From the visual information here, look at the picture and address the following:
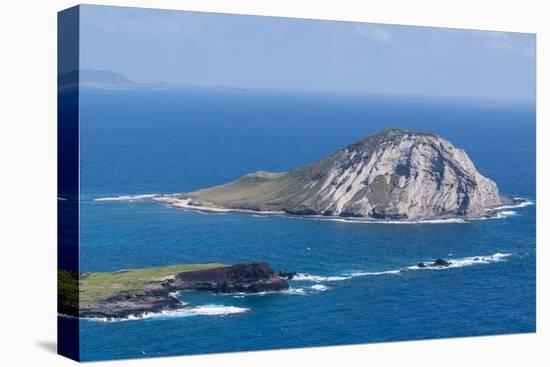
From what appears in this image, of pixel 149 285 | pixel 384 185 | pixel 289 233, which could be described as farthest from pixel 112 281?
pixel 384 185

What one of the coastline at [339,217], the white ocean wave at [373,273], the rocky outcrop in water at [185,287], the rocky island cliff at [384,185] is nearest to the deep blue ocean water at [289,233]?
the white ocean wave at [373,273]

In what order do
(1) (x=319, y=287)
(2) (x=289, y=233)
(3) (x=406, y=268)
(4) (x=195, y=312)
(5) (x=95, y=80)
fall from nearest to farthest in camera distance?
(5) (x=95, y=80) < (4) (x=195, y=312) < (1) (x=319, y=287) < (2) (x=289, y=233) < (3) (x=406, y=268)

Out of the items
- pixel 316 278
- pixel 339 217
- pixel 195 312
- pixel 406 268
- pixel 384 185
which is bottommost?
pixel 195 312

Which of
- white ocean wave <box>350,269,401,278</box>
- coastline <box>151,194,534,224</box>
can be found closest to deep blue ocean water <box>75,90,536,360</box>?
white ocean wave <box>350,269,401,278</box>

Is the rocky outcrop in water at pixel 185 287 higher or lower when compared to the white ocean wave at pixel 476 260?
lower

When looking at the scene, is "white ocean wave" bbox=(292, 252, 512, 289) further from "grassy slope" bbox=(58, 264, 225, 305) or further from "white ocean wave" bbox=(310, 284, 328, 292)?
"grassy slope" bbox=(58, 264, 225, 305)

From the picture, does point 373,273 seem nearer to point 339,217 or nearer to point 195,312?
point 339,217

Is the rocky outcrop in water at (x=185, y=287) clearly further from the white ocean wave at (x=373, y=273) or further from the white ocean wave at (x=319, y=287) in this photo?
the white ocean wave at (x=373, y=273)
